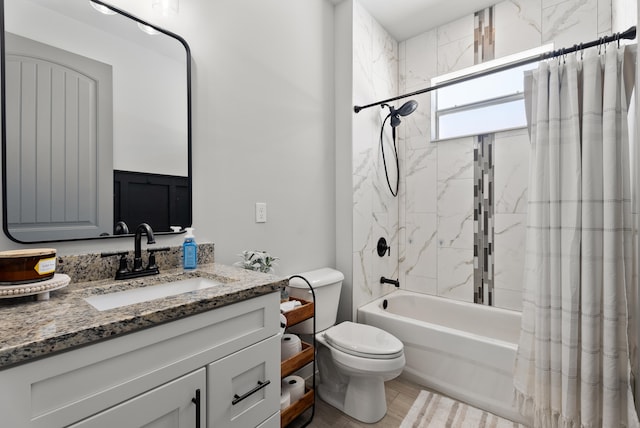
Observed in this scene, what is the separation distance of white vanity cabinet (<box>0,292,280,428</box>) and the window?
213 cm

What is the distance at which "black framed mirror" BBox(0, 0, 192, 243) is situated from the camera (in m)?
0.99

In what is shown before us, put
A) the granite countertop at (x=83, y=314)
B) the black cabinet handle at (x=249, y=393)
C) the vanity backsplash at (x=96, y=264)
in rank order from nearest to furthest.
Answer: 1. the granite countertop at (x=83, y=314)
2. the black cabinet handle at (x=249, y=393)
3. the vanity backsplash at (x=96, y=264)

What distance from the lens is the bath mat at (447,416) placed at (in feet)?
5.32

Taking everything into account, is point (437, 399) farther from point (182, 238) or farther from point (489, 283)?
point (182, 238)

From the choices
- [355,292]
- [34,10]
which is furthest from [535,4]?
[34,10]

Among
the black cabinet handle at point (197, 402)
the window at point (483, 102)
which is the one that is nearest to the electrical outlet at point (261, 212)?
the black cabinet handle at point (197, 402)

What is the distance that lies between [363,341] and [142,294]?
1187mm

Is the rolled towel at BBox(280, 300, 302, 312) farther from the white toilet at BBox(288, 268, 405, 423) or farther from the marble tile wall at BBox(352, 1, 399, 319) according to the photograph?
the marble tile wall at BBox(352, 1, 399, 319)

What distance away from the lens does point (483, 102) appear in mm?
2357

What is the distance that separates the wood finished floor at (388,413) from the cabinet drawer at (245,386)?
71 cm

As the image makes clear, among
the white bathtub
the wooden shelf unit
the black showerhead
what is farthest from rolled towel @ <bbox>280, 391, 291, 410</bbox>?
the black showerhead

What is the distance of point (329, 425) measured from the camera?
5.36 feet

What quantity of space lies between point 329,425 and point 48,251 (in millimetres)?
1547

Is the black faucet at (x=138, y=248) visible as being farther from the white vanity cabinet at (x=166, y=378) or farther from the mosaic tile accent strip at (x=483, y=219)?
the mosaic tile accent strip at (x=483, y=219)
